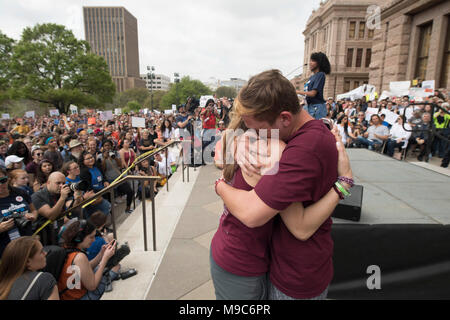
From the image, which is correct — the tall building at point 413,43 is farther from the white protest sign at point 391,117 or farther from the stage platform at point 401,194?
the stage platform at point 401,194

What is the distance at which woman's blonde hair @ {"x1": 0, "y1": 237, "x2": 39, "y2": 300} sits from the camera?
217 cm

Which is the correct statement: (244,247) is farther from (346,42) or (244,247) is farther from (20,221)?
(346,42)

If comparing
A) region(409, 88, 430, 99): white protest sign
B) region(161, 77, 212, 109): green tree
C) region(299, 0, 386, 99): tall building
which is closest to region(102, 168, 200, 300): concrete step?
region(409, 88, 430, 99): white protest sign

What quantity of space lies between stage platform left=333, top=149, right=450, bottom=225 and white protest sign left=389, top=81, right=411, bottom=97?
33.6ft

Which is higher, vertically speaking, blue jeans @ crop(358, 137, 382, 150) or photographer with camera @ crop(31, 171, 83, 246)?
blue jeans @ crop(358, 137, 382, 150)


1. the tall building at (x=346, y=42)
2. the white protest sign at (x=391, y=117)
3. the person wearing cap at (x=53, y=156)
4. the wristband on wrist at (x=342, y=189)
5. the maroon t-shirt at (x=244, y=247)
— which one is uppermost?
the tall building at (x=346, y=42)

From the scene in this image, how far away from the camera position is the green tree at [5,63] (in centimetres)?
3606

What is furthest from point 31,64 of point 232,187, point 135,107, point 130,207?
point 232,187

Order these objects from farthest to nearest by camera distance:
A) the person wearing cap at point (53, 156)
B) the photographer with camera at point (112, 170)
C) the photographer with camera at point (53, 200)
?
the person wearing cap at point (53, 156) → the photographer with camera at point (112, 170) → the photographer with camera at point (53, 200)

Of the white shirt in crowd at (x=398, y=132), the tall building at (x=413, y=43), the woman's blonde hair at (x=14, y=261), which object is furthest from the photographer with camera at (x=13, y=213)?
the tall building at (x=413, y=43)

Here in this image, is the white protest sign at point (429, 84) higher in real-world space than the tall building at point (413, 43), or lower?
lower

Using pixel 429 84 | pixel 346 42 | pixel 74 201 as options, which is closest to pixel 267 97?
pixel 74 201

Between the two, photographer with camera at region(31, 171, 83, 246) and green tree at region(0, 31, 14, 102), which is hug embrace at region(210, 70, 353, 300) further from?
green tree at region(0, 31, 14, 102)

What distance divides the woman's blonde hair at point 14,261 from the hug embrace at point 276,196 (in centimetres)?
189
